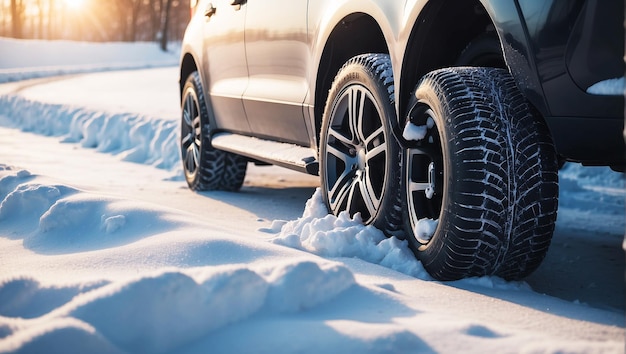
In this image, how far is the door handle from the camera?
5.54m

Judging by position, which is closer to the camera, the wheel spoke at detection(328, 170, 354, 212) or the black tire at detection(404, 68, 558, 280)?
the black tire at detection(404, 68, 558, 280)

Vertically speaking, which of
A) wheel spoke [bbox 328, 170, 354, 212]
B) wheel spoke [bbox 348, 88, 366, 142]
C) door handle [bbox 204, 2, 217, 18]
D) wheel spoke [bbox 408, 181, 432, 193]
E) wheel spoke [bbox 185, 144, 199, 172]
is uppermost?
door handle [bbox 204, 2, 217, 18]

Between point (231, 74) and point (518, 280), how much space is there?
8.68 ft

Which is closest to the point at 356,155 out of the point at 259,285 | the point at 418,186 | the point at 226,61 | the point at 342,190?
the point at 342,190

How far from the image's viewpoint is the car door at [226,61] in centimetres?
500

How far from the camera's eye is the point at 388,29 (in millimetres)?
3414

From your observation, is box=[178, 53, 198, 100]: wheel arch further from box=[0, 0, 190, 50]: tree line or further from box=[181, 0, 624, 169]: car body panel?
box=[0, 0, 190, 50]: tree line

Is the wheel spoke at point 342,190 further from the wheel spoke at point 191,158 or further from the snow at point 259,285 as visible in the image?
the wheel spoke at point 191,158

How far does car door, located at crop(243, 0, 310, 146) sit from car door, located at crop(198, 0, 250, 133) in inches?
5.5

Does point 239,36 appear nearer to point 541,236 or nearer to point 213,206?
point 213,206

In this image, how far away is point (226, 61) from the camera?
5.28m

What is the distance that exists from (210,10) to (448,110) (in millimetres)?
3000

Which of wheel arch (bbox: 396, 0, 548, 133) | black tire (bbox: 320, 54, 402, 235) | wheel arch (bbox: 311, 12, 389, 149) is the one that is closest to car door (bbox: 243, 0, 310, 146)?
wheel arch (bbox: 311, 12, 389, 149)

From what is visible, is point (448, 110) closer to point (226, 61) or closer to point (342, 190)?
point (342, 190)
